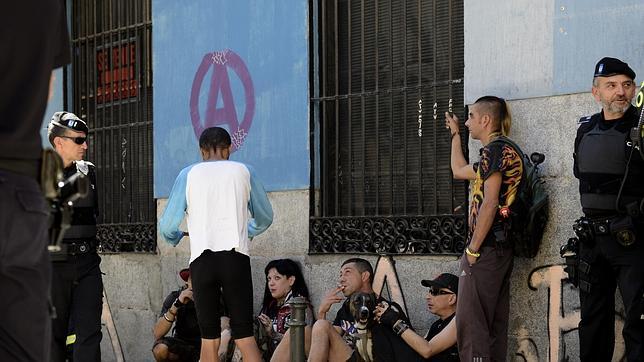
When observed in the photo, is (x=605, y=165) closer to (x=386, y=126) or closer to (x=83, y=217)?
(x=386, y=126)

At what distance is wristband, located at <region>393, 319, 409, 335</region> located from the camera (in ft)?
27.2

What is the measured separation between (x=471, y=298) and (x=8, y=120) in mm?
4768

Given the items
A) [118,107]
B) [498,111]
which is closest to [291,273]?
[498,111]

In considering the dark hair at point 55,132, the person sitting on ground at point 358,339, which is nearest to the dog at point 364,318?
the person sitting on ground at point 358,339

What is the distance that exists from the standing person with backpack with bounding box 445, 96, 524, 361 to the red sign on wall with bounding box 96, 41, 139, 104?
17.3 feet

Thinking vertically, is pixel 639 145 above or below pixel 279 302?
above

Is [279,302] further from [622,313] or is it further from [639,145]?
[639,145]

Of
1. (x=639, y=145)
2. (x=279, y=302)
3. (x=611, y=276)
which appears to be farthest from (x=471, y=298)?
(x=279, y=302)

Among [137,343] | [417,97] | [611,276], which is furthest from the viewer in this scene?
[137,343]

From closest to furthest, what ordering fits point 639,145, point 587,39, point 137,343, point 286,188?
point 639,145 → point 587,39 → point 286,188 → point 137,343

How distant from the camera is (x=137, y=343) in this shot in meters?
11.7

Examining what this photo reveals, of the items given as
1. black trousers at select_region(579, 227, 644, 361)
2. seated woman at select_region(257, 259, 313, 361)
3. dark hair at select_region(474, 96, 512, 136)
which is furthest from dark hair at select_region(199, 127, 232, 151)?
black trousers at select_region(579, 227, 644, 361)

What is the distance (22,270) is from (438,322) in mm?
5296

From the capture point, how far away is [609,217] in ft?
22.9
